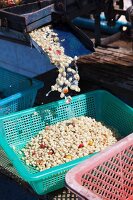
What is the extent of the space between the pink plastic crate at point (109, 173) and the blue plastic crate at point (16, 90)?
4.42 ft

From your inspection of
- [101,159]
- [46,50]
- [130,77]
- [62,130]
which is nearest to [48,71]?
[130,77]

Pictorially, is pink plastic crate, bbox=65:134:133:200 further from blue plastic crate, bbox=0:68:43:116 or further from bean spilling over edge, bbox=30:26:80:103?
blue plastic crate, bbox=0:68:43:116

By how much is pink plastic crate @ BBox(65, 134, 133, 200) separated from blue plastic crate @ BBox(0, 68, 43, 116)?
135 centimetres

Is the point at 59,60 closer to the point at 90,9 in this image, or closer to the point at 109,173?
the point at 109,173

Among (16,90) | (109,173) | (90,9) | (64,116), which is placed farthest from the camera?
(90,9)

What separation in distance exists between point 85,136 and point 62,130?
9.2 inches

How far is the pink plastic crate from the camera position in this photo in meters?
2.64

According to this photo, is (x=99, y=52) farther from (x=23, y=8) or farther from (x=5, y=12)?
(x=5, y=12)

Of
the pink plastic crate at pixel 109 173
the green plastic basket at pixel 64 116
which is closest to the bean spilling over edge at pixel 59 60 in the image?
the green plastic basket at pixel 64 116

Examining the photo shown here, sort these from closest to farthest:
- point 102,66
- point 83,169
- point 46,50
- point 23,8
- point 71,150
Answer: point 83,169, point 71,150, point 46,50, point 23,8, point 102,66

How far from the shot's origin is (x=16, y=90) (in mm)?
4336

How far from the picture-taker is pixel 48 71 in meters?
5.37

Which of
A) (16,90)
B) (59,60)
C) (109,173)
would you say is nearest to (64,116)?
(59,60)

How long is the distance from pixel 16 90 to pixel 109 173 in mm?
1811
